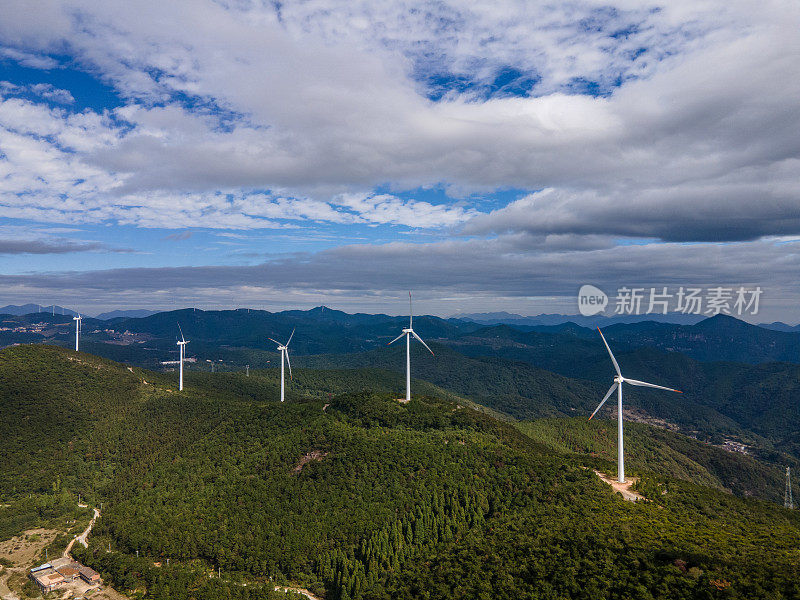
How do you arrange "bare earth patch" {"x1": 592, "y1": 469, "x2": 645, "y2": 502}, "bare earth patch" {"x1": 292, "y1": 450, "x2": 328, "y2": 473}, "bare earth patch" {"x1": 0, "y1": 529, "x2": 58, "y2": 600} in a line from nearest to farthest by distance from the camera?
"bare earth patch" {"x1": 592, "y1": 469, "x2": 645, "y2": 502} < "bare earth patch" {"x1": 0, "y1": 529, "x2": 58, "y2": 600} < "bare earth patch" {"x1": 292, "y1": 450, "x2": 328, "y2": 473}

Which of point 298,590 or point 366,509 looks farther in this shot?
point 366,509

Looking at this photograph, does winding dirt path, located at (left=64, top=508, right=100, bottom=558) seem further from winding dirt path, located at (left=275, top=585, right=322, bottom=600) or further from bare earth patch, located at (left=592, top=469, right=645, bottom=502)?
bare earth patch, located at (left=592, top=469, right=645, bottom=502)

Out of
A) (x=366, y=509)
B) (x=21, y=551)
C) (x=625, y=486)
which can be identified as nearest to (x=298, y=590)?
(x=366, y=509)

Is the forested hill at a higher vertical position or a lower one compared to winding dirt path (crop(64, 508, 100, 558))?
higher

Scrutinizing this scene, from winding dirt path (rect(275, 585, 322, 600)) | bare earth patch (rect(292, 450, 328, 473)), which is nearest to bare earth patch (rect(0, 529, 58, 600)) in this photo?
winding dirt path (rect(275, 585, 322, 600))

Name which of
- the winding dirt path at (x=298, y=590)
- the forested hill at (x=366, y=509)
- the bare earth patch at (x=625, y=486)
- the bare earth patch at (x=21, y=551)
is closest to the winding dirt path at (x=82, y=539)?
the forested hill at (x=366, y=509)

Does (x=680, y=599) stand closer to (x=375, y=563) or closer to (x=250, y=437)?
(x=375, y=563)

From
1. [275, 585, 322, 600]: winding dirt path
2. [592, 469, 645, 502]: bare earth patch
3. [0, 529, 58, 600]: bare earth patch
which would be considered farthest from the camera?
[0, 529, 58, 600]: bare earth patch

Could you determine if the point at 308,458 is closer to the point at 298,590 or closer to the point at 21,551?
the point at 298,590

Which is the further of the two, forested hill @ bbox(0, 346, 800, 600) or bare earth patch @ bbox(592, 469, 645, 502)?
bare earth patch @ bbox(592, 469, 645, 502)
